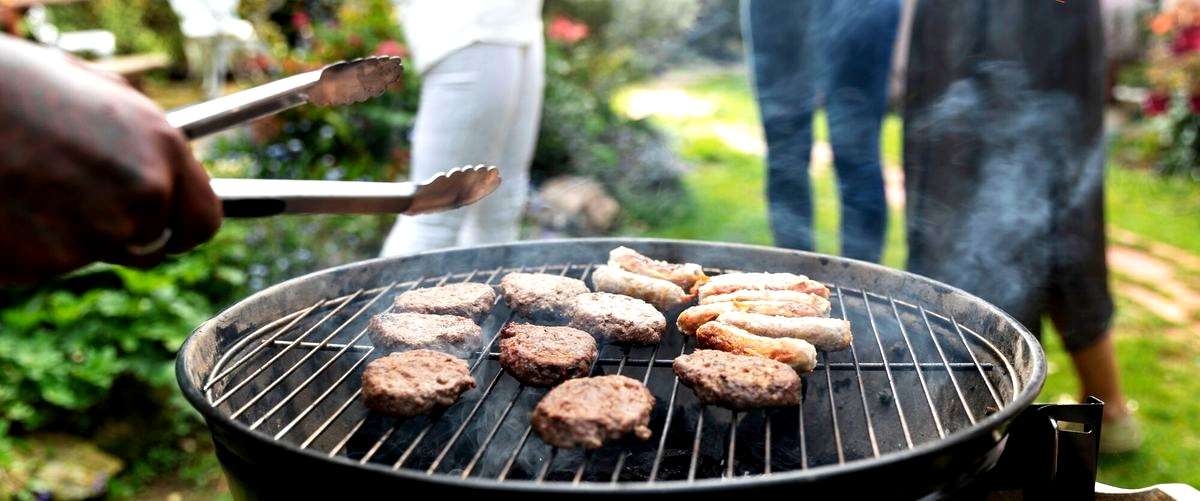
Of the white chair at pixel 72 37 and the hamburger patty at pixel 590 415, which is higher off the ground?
the white chair at pixel 72 37

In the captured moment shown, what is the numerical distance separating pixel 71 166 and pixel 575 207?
4.73m

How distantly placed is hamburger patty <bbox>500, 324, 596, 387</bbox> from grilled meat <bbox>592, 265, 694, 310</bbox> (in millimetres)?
280

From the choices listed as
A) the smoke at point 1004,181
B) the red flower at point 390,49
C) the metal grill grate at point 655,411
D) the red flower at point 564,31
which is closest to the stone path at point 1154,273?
the smoke at point 1004,181

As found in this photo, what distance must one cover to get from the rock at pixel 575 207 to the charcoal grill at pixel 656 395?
314 cm

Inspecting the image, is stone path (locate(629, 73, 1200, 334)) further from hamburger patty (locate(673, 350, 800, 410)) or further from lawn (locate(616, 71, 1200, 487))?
hamburger patty (locate(673, 350, 800, 410))

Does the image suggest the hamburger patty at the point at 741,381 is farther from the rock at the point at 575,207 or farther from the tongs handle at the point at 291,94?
the rock at the point at 575,207

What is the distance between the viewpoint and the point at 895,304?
223cm

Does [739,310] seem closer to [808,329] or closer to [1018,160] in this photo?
[808,329]

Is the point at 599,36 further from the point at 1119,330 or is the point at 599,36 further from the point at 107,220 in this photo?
the point at 107,220

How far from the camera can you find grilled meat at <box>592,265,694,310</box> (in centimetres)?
221

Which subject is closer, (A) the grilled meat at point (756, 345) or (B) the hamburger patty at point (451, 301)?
(A) the grilled meat at point (756, 345)

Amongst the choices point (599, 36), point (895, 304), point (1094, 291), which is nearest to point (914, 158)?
point (1094, 291)

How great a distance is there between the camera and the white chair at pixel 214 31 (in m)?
8.89

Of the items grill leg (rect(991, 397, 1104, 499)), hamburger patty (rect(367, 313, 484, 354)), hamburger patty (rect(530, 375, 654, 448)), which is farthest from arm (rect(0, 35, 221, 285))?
grill leg (rect(991, 397, 1104, 499))
